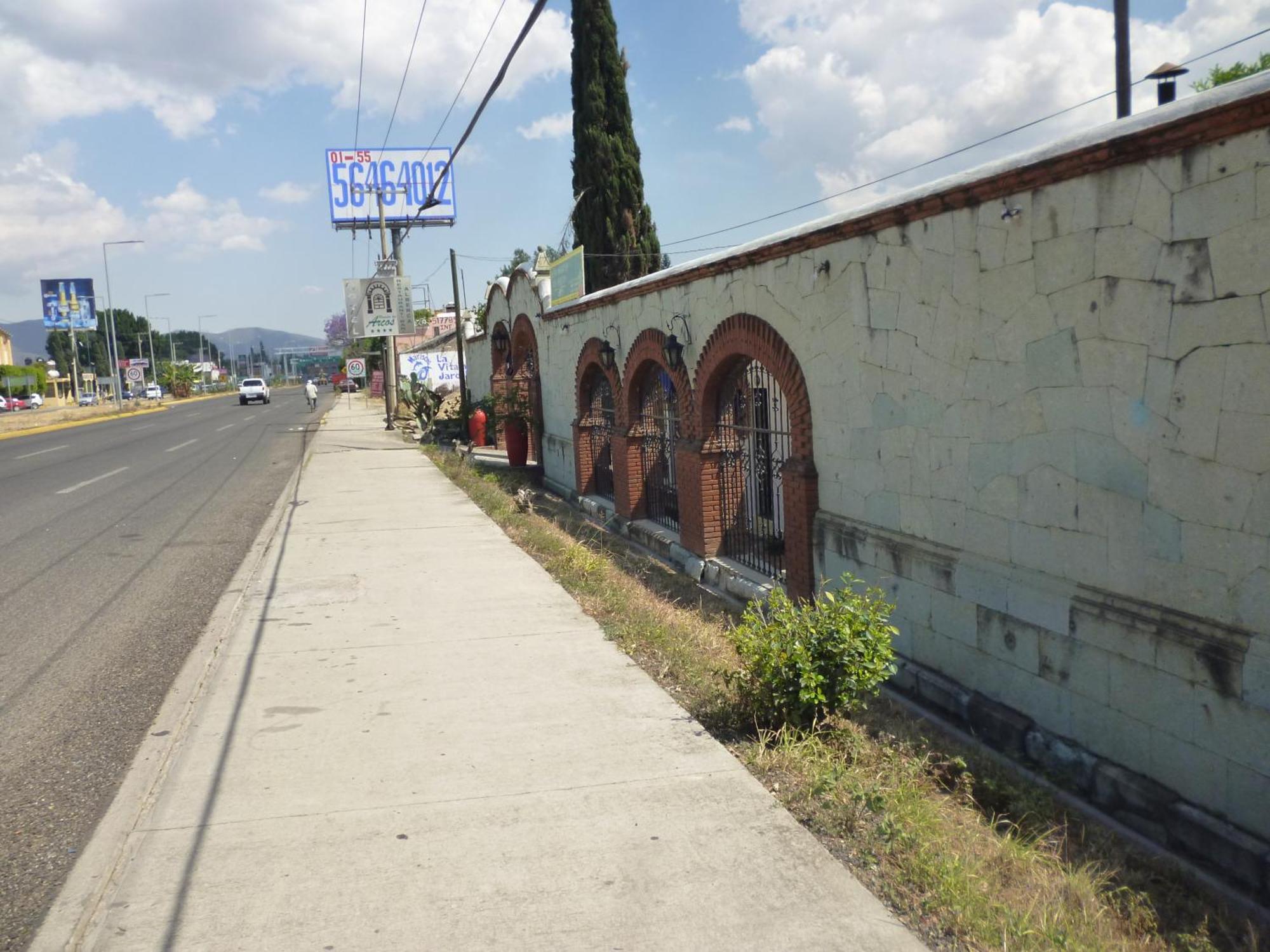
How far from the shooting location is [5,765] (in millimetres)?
5258

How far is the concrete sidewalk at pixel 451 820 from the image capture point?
342cm

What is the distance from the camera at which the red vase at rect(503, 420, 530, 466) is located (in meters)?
21.2

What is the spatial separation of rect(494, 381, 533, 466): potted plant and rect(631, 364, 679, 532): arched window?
7.60 meters

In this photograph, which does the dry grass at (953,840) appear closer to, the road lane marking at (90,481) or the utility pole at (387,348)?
the road lane marking at (90,481)

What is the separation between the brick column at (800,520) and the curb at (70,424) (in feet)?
113

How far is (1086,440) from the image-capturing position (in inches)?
206

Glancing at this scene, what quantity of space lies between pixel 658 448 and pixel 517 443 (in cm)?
858

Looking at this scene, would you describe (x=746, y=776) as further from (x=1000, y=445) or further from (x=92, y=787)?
(x=92, y=787)

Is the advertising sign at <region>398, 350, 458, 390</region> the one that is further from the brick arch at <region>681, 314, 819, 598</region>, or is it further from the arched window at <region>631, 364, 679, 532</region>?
the brick arch at <region>681, 314, 819, 598</region>

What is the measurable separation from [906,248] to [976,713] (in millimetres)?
2994

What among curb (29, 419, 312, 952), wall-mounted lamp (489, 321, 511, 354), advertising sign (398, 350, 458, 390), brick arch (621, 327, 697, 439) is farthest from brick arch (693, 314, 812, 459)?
advertising sign (398, 350, 458, 390)

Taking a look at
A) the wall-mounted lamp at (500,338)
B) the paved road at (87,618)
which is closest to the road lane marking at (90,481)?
the paved road at (87,618)

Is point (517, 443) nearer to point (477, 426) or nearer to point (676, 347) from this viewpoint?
point (477, 426)

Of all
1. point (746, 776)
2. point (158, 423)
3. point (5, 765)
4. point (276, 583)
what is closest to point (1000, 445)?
point (746, 776)
